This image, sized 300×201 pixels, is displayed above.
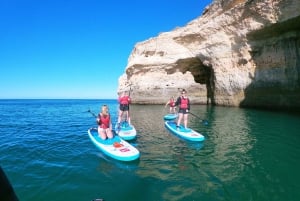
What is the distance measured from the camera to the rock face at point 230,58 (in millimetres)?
25098

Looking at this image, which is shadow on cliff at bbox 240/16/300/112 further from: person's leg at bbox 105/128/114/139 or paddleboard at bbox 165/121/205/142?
person's leg at bbox 105/128/114/139

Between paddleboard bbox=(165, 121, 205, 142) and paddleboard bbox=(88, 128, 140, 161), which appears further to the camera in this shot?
paddleboard bbox=(165, 121, 205, 142)

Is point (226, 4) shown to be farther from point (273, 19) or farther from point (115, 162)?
point (115, 162)

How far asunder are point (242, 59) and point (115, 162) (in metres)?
25.8

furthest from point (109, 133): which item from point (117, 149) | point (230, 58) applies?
point (230, 58)

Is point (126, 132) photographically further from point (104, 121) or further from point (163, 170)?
point (163, 170)

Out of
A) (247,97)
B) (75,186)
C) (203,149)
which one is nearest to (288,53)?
(247,97)

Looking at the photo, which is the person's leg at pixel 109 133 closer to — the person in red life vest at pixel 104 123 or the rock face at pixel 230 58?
the person in red life vest at pixel 104 123

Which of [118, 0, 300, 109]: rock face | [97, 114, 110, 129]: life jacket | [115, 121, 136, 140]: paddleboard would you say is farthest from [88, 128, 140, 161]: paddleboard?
[118, 0, 300, 109]: rock face

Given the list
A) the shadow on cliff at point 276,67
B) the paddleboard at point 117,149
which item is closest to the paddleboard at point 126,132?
the paddleboard at point 117,149

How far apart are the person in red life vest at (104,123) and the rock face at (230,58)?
19350 millimetres

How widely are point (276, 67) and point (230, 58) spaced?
657cm

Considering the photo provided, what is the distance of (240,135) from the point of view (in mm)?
13766

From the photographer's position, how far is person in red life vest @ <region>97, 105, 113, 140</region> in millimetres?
11398
